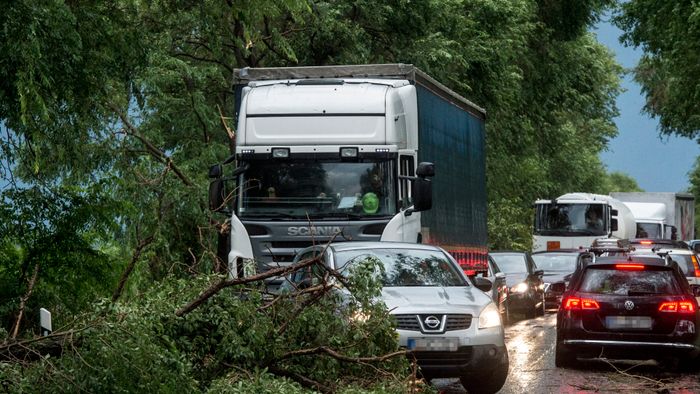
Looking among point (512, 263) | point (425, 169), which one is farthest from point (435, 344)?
point (512, 263)

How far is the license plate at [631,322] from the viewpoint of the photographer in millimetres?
17344

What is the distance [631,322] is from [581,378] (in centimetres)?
118

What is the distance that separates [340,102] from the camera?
1953cm

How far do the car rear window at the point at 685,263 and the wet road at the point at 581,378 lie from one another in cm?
651

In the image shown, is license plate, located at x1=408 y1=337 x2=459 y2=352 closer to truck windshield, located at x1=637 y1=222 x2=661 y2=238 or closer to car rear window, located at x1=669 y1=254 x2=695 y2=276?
car rear window, located at x1=669 y1=254 x2=695 y2=276

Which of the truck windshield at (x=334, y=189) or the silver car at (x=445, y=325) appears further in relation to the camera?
the truck windshield at (x=334, y=189)

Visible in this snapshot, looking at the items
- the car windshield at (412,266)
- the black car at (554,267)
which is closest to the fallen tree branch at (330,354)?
the car windshield at (412,266)

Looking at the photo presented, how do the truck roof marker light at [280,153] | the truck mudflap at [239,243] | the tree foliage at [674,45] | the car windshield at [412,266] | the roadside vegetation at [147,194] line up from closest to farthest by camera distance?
the roadside vegetation at [147,194] → the car windshield at [412,266] → the truck roof marker light at [280,153] → the truck mudflap at [239,243] → the tree foliage at [674,45]

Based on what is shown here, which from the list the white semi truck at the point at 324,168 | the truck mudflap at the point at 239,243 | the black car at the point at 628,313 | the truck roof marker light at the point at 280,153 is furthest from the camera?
the truck mudflap at the point at 239,243

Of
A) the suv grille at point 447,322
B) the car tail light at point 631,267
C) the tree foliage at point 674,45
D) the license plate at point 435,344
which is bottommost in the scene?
the license plate at point 435,344

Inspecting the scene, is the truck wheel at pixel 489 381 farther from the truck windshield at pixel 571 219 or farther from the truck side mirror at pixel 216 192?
the truck windshield at pixel 571 219

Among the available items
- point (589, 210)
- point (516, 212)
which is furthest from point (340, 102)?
point (516, 212)

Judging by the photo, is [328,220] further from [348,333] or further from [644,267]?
[348,333]

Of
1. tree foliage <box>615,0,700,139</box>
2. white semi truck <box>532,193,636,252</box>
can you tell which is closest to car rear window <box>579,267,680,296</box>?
tree foliage <box>615,0,700,139</box>
